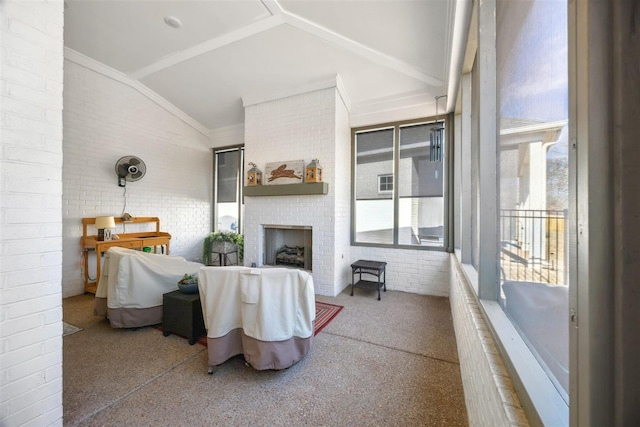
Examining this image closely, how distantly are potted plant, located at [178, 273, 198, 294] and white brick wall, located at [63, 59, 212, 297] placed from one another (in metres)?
2.51

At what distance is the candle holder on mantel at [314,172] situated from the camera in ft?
11.9

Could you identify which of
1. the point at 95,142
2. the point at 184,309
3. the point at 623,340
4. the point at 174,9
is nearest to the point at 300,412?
the point at 184,309

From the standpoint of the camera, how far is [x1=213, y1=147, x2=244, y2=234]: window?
5582 mm

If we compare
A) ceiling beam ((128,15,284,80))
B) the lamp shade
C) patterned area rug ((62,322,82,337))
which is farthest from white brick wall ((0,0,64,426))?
the lamp shade

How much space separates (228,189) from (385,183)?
365 cm

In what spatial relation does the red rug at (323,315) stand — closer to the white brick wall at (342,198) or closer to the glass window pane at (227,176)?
the white brick wall at (342,198)

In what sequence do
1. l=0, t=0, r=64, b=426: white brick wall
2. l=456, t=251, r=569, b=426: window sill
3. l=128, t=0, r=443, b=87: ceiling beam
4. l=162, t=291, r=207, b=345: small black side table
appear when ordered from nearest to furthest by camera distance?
l=456, t=251, r=569, b=426: window sill < l=0, t=0, r=64, b=426: white brick wall < l=162, t=291, r=207, b=345: small black side table < l=128, t=0, r=443, b=87: ceiling beam

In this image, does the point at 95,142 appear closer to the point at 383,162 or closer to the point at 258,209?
the point at 258,209

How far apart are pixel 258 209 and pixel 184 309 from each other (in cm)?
215

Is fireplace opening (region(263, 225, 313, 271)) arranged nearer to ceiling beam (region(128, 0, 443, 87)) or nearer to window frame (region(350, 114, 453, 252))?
window frame (region(350, 114, 453, 252))

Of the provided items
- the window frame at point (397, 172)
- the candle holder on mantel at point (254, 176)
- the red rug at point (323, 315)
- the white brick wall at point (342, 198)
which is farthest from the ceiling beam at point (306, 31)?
the red rug at point (323, 315)

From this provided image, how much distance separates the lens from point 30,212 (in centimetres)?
122

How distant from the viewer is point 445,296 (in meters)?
3.62

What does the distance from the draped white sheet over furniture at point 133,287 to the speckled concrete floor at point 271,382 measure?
150 millimetres
